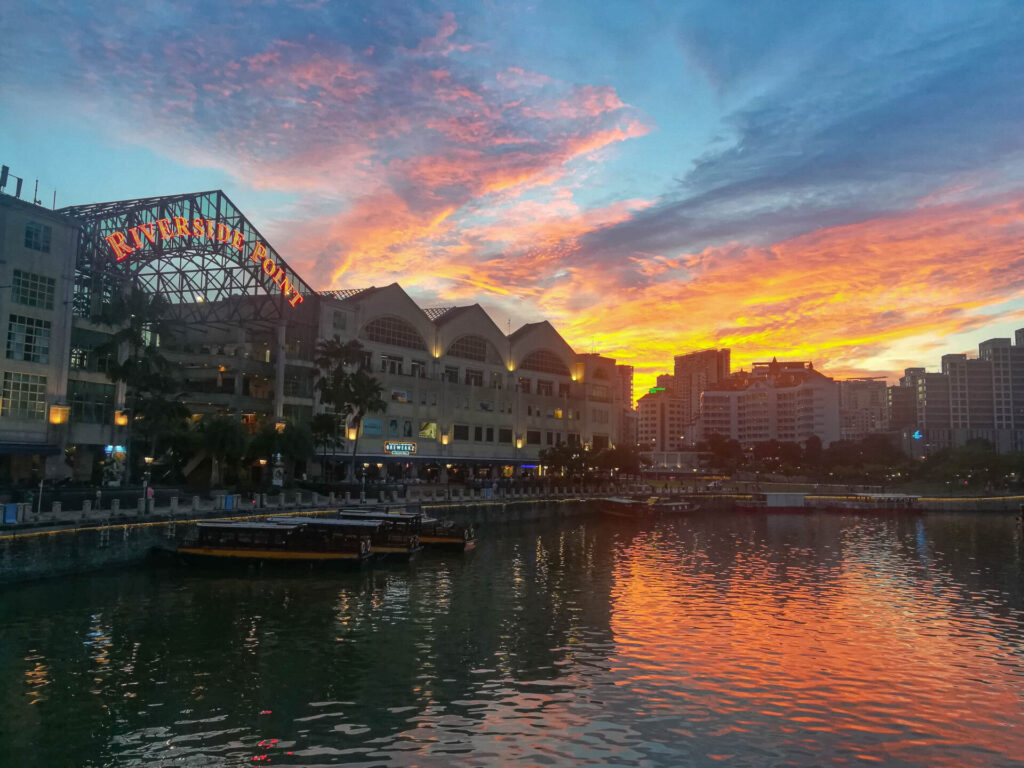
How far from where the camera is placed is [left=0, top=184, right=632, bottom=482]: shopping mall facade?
6794cm

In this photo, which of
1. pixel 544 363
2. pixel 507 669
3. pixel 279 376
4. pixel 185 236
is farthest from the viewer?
pixel 544 363

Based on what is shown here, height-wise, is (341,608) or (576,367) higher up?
(576,367)

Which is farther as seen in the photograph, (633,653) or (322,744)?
(633,653)

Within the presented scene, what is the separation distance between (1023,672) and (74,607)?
1755 inches

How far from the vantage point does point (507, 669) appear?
2883 cm

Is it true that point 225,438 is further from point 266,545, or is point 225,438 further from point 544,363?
point 544,363

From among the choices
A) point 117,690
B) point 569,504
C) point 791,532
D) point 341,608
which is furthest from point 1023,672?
point 569,504

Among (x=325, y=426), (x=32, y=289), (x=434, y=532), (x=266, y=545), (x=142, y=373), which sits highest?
(x=32, y=289)

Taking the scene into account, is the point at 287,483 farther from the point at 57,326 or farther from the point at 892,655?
the point at 892,655

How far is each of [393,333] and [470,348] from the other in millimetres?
17905

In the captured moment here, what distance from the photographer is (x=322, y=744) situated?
69.6 feet

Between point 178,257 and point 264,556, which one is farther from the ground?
point 178,257

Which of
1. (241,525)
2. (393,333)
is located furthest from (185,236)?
(241,525)

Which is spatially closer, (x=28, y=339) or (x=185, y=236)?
(x=28, y=339)
